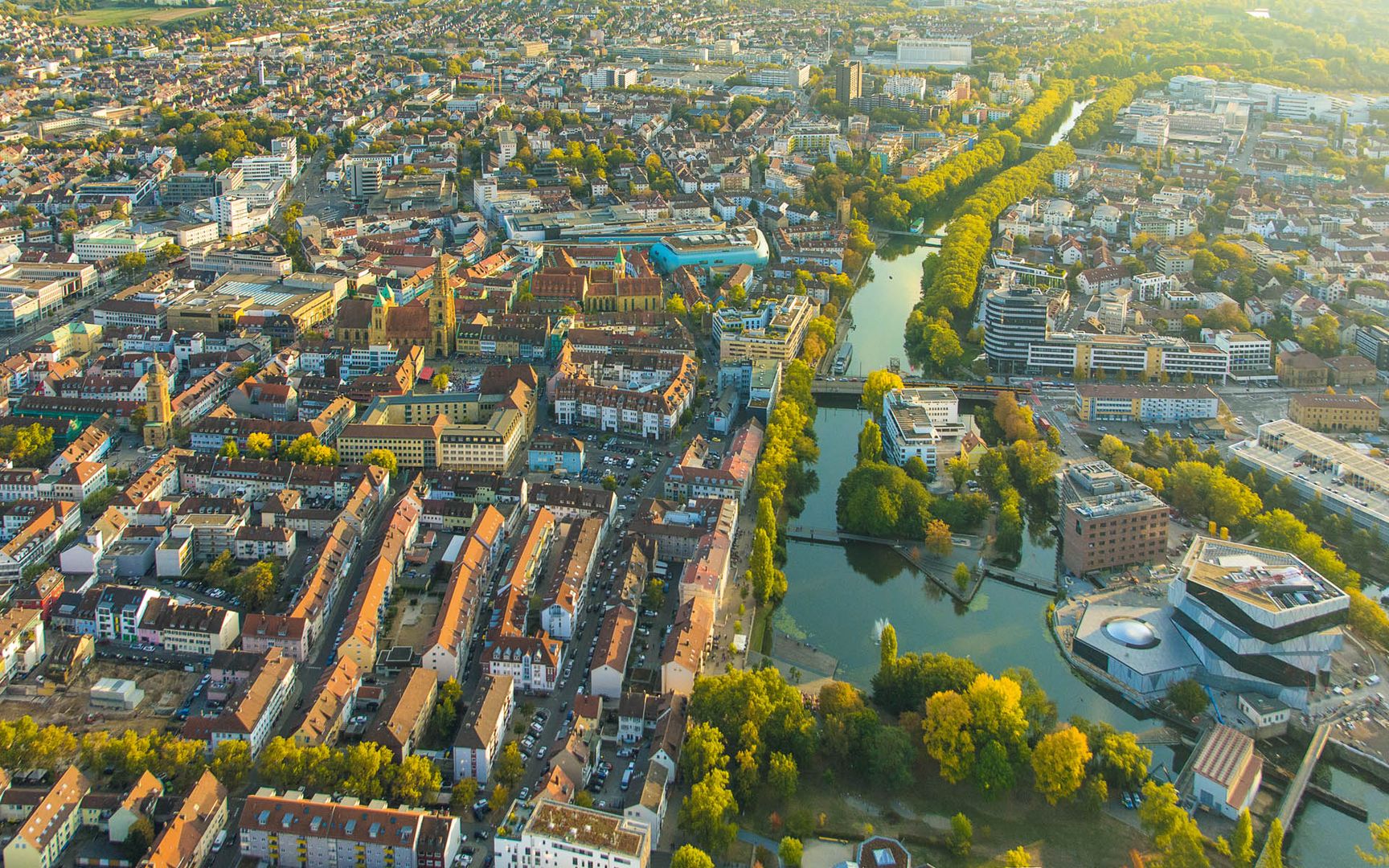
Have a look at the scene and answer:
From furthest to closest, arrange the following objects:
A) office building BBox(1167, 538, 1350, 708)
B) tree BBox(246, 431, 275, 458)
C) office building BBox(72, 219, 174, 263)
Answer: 1. office building BBox(72, 219, 174, 263)
2. tree BBox(246, 431, 275, 458)
3. office building BBox(1167, 538, 1350, 708)

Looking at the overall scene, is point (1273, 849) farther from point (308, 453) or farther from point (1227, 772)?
point (308, 453)

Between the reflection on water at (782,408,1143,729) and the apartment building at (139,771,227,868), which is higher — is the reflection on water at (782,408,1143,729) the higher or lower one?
the lower one

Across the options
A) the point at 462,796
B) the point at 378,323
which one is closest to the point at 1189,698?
the point at 462,796

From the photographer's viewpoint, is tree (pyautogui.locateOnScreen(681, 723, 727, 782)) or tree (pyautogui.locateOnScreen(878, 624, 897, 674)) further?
tree (pyautogui.locateOnScreen(878, 624, 897, 674))

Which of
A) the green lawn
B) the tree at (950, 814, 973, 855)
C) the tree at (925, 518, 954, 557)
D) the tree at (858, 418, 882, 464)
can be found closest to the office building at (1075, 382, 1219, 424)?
the tree at (858, 418, 882, 464)

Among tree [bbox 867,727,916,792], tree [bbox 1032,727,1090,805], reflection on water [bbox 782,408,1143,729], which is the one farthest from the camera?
reflection on water [bbox 782,408,1143,729]

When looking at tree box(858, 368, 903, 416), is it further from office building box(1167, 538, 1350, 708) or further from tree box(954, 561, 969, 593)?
office building box(1167, 538, 1350, 708)

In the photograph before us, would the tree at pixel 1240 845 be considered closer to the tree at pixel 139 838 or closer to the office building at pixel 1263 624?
the office building at pixel 1263 624
